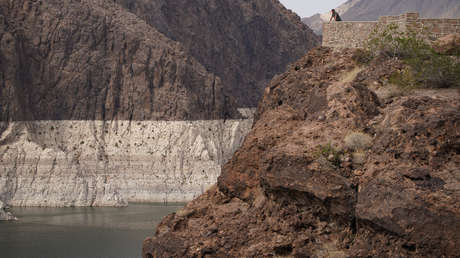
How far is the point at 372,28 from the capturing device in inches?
896

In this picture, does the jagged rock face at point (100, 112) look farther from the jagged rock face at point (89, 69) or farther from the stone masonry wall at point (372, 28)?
the stone masonry wall at point (372, 28)

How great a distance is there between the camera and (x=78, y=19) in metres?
125

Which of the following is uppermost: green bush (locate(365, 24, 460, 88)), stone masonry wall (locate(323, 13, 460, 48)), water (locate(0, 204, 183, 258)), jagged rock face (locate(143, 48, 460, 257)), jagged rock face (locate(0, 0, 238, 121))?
jagged rock face (locate(0, 0, 238, 121))

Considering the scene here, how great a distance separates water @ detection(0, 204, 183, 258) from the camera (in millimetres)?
60781

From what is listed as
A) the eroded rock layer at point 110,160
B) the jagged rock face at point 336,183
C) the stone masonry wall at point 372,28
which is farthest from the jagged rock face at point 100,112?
the jagged rock face at point 336,183

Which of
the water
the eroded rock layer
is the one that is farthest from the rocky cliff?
the water

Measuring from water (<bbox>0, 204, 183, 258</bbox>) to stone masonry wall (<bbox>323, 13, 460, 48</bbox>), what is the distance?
37.8m

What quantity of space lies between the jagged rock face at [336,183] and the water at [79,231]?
4085 centimetres

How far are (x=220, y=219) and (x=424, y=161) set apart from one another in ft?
17.4

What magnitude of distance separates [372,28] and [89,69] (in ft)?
Answer: 345

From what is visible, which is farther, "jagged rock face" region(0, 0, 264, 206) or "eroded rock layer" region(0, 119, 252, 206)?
"jagged rock face" region(0, 0, 264, 206)

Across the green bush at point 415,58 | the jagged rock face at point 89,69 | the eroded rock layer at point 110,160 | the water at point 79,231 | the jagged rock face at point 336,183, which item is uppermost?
the jagged rock face at point 89,69

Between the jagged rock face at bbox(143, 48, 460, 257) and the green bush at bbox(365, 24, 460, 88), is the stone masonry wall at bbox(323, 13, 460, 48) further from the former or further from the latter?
the jagged rock face at bbox(143, 48, 460, 257)

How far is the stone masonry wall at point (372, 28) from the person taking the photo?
21.1 m
